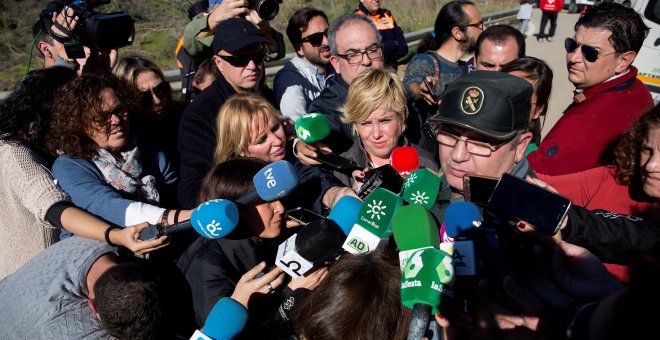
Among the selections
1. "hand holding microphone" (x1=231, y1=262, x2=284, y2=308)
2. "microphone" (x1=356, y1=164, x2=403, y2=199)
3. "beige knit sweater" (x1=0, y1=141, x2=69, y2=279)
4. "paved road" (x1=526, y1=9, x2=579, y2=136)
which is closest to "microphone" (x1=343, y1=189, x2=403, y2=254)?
"microphone" (x1=356, y1=164, x2=403, y2=199)

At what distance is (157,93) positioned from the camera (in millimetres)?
3719

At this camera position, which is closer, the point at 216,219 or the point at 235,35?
the point at 216,219

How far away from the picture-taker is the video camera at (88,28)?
3.44 metres

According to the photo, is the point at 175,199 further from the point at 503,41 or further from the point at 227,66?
the point at 503,41

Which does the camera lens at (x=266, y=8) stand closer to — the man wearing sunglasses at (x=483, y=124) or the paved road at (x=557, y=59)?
the man wearing sunglasses at (x=483, y=124)

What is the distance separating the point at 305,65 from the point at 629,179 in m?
2.82

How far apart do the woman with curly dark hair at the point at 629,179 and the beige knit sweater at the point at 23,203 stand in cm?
274

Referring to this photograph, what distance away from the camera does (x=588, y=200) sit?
2430mm

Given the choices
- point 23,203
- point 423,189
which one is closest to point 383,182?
point 423,189

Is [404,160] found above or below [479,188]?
below

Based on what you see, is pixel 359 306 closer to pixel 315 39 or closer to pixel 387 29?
pixel 315 39

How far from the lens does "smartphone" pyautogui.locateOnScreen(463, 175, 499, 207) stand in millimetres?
1724

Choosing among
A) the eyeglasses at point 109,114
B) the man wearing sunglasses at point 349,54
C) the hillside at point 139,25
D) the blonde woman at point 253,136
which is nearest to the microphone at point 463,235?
the blonde woman at point 253,136

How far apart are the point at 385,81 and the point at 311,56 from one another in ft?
5.52
